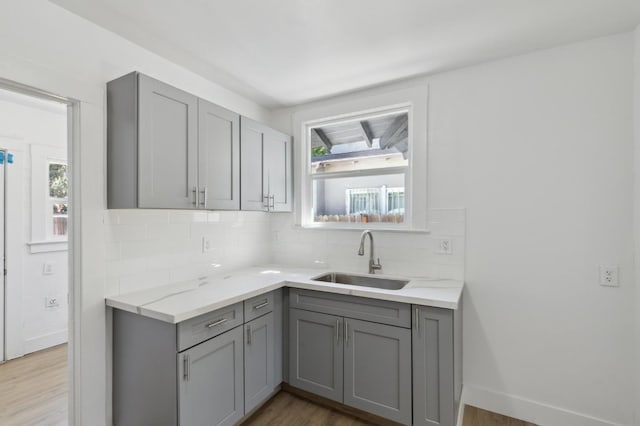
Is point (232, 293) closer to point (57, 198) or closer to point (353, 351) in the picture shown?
point (353, 351)

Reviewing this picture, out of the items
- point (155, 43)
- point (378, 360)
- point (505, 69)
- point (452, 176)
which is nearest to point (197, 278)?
point (378, 360)

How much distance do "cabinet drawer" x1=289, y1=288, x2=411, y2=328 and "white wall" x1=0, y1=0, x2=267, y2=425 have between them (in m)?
1.22

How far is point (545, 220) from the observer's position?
2023 millimetres

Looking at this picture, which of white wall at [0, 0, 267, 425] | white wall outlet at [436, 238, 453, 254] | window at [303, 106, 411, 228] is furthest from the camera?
window at [303, 106, 411, 228]

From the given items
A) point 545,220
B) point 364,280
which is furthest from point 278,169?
point 545,220

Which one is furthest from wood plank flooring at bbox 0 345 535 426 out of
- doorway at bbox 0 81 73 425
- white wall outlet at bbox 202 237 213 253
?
white wall outlet at bbox 202 237 213 253

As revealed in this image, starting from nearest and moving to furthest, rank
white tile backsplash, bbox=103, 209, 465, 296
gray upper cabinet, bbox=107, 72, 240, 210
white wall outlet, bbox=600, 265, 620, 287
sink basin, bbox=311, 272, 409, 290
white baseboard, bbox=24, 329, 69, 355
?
1. gray upper cabinet, bbox=107, 72, 240, 210
2. white wall outlet, bbox=600, 265, 620, 287
3. white tile backsplash, bbox=103, 209, 465, 296
4. sink basin, bbox=311, 272, 409, 290
5. white baseboard, bbox=24, 329, 69, 355

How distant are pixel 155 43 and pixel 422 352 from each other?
2531 millimetres

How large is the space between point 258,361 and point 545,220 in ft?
6.94

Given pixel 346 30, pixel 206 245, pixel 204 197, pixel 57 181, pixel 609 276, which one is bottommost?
pixel 609 276

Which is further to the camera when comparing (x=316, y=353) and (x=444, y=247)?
(x=444, y=247)

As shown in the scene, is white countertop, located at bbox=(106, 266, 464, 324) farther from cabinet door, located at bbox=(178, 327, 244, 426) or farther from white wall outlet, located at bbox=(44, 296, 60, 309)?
white wall outlet, located at bbox=(44, 296, 60, 309)

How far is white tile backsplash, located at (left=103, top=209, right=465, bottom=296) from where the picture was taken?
1.96 m

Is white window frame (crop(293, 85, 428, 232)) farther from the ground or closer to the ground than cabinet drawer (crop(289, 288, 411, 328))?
farther from the ground
